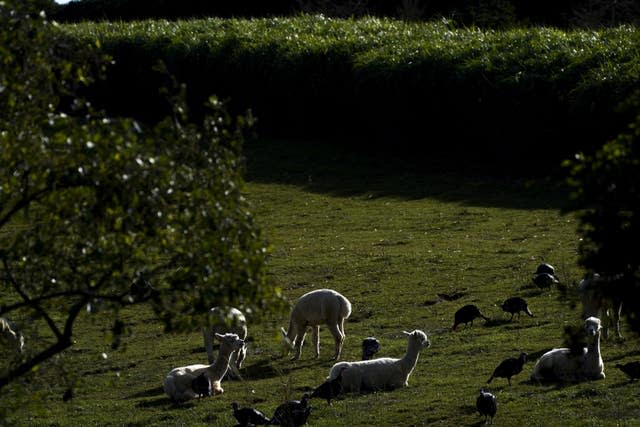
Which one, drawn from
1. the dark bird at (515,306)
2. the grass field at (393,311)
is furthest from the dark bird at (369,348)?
the dark bird at (515,306)

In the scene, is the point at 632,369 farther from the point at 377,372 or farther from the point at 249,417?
the point at 249,417

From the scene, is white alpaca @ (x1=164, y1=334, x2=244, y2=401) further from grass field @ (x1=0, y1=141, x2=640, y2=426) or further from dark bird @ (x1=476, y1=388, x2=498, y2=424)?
dark bird @ (x1=476, y1=388, x2=498, y2=424)

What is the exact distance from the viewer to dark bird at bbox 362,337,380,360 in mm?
21266

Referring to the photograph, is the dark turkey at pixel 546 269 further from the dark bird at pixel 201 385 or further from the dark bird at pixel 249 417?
the dark bird at pixel 249 417

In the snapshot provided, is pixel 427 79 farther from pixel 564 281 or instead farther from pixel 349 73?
pixel 564 281

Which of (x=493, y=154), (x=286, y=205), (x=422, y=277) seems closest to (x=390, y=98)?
→ (x=493, y=154)

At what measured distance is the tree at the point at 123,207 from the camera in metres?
11.4

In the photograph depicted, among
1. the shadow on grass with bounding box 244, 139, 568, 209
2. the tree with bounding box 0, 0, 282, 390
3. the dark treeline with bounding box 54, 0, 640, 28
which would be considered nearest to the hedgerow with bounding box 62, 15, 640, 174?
the shadow on grass with bounding box 244, 139, 568, 209

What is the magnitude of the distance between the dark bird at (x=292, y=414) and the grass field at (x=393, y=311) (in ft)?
1.38

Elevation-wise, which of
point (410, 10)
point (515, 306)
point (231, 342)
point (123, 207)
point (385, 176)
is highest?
point (410, 10)

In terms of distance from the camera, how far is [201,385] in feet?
64.0

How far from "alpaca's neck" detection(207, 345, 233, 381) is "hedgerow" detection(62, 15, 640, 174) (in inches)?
694

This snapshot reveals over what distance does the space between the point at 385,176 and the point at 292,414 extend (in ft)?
83.0

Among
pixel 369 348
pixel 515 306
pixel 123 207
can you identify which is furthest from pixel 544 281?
pixel 123 207
